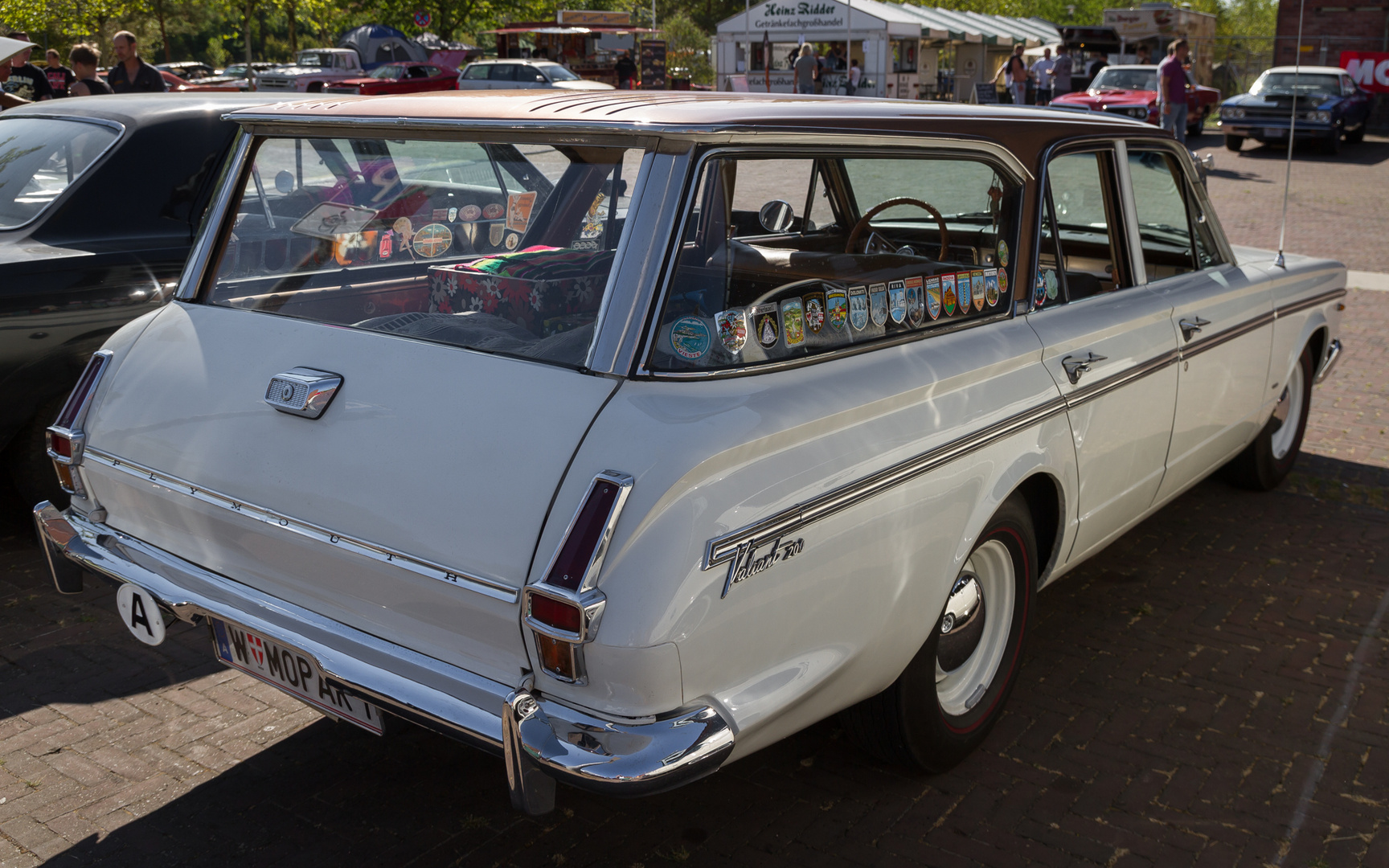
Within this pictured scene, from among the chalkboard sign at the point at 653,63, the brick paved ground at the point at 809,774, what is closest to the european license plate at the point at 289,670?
the brick paved ground at the point at 809,774

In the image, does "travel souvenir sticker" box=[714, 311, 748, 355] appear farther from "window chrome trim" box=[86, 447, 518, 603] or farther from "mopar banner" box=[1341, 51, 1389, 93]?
"mopar banner" box=[1341, 51, 1389, 93]

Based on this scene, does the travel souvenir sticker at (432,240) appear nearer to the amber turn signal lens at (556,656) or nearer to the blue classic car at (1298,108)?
the amber turn signal lens at (556,656)

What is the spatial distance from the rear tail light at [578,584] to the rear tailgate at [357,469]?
76mm

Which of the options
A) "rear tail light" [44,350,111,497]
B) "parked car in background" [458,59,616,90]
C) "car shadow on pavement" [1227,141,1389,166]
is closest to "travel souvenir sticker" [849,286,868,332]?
"rear tail light" [44,350,111,497]

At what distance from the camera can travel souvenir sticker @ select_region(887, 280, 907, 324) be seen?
2834 mm

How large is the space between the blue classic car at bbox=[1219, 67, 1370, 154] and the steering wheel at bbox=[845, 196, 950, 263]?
68.2 feet

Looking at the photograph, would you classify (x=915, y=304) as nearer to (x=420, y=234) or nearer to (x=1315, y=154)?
(x=420, y=234)

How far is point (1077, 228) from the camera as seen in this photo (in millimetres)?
3984

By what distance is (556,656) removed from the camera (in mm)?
2135

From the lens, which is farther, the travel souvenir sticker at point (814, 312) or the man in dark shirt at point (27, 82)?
the man in dark shirt at point (27, 82)

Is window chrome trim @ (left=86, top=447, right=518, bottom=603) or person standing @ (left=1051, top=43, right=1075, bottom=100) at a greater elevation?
person standing @ (left=1051, top=43, right=1075, bottom=100)

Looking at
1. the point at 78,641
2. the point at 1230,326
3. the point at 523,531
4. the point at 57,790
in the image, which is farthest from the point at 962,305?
the point at 78,641

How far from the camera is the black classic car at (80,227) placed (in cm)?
432

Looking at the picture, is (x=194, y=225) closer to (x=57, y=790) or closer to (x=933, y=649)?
(x=57, y=790)
